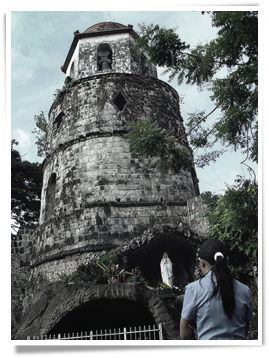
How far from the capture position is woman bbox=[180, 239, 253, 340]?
257 centimetres

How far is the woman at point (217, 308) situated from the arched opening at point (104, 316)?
512cm

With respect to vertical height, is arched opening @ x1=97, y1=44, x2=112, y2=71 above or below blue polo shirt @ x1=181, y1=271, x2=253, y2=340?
above

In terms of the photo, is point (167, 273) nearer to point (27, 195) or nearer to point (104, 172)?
point (104, 172)

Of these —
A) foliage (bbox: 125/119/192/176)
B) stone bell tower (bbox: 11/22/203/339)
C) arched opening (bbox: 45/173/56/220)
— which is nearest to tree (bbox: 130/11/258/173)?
foliage (bbox: 125/119/192/176)

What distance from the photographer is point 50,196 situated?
13586mm

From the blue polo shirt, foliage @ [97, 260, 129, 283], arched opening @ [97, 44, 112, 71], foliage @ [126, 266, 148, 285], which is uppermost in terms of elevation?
arched opening @ [97, 44, 112, 71]

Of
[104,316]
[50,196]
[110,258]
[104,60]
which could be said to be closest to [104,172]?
[50,196]

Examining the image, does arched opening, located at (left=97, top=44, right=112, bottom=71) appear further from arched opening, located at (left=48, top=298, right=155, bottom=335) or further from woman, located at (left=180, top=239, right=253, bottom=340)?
woman, located at (left=180, top=239, right=253, bottom=340)

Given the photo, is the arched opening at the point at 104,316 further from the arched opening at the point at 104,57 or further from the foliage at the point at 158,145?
the arched opening at the point at 104,57

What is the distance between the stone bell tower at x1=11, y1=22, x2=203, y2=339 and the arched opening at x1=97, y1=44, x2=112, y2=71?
46mm

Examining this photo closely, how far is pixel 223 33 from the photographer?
602cm

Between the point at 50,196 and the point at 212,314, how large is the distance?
11674mm

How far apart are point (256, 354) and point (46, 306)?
513 cm

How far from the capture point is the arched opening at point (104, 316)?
755 cm
